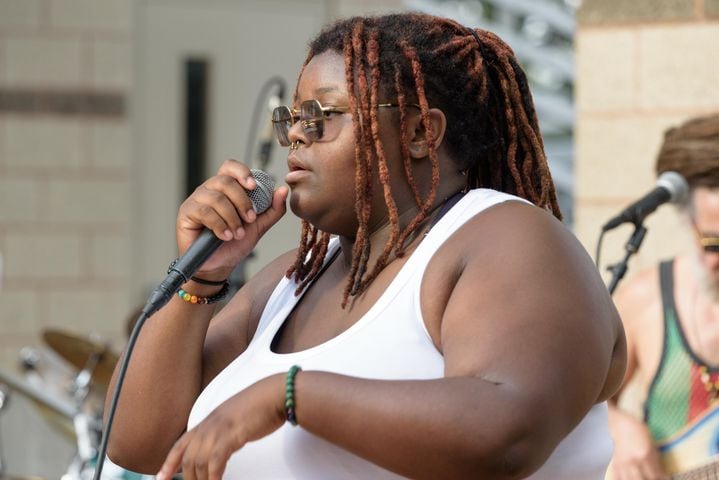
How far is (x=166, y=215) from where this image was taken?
7.60m

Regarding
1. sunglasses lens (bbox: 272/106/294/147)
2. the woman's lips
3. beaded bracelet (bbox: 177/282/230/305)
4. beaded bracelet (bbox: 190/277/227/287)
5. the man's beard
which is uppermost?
sunglasses lens (bbox: 272/106/294/147)

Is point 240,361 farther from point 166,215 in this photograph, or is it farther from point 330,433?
point 166,215

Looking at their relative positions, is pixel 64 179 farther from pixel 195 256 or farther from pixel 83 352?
pixel 195 256

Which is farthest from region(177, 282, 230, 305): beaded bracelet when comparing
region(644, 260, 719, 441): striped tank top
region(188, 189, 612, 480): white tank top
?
region(644, 260, 719, 441): striped tank top

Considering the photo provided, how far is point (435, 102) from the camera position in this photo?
2137 mm

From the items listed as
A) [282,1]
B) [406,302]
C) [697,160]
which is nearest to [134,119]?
[282,1]

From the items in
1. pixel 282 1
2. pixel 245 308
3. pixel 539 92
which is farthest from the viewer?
pixel 539 92

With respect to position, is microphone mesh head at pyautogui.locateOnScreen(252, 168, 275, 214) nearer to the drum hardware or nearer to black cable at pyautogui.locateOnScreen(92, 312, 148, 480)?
black cable at pyautogui.locateOnScreen(92, 312, 148, 480)

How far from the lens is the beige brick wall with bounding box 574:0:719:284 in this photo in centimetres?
485

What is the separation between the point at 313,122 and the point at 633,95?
304 centimetres

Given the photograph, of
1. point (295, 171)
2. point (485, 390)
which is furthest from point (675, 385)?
point (485, 390)

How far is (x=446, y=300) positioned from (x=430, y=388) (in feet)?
0.72

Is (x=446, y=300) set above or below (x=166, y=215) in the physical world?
above

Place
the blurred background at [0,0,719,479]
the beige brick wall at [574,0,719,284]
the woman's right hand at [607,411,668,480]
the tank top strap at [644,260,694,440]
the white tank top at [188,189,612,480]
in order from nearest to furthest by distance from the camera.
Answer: the white tank top at [188,189,612,480]
the woman's right hand at [607,411,668,480]
the tank top strap at [644,260,694,440]
the beige brick wall at [574,0,719,284]
the blurred background at [0,0,719,479]
